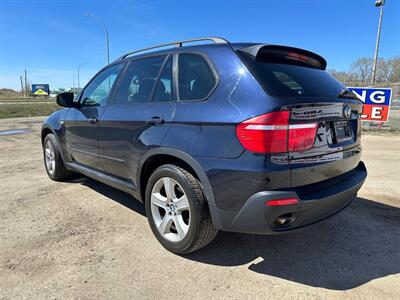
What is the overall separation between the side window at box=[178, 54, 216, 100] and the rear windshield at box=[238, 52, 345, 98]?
33 centimetres

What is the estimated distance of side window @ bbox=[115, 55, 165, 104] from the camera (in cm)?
309

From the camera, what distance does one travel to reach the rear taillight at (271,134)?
6.84ft

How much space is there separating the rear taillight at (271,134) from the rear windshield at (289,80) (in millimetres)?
205

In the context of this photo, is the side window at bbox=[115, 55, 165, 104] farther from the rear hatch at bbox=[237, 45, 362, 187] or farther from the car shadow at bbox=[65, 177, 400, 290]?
the car shadow at bbox=[65, 177, 400, 290]

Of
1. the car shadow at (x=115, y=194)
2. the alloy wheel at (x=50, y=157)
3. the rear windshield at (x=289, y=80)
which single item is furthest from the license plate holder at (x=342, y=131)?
the alloy wheel at (x=50, y=157)

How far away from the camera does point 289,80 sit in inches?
94.9

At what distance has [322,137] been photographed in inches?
91.7

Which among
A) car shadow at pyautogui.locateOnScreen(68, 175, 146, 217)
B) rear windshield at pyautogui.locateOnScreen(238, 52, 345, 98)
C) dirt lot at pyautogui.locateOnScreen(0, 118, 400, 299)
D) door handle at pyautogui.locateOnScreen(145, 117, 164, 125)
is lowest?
dirt lot at pyautogui.locateOnScreen(0, 118, 400, 299)

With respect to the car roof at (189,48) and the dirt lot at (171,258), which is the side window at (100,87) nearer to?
the car roof at (189,48)

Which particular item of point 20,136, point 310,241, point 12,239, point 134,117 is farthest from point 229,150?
point 20,136

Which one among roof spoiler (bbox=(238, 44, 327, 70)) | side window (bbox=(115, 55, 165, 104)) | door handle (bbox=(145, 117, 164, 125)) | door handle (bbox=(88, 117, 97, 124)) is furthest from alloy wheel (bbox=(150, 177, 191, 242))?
door handle (bbox=(88, 117, 97, 124))

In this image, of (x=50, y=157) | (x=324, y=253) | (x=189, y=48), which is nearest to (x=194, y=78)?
(x=189, y=48)

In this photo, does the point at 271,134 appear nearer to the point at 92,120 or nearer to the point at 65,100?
the point at 92,120

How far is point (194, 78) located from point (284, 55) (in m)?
0.80
